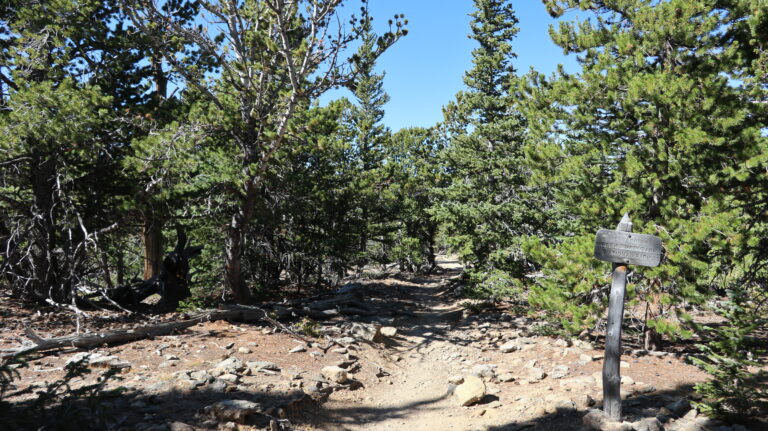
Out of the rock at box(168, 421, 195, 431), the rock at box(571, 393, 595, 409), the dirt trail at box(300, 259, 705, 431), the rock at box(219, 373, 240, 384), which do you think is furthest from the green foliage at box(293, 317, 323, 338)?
the rock at box(571, 393, 595, 409)

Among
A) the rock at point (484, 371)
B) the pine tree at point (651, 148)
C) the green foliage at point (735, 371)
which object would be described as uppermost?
the pine tree at point (651, 148)

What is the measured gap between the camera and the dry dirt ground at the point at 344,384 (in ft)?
17.4

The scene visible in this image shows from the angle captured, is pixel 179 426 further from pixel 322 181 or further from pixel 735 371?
pixel 322 181

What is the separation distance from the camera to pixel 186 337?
8.34 m

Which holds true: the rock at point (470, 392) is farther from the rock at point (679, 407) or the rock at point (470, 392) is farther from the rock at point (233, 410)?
the rock at point (233, 410)

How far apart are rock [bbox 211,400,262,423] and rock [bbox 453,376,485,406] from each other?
3285mm

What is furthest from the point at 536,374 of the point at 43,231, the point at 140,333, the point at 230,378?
the point at 43,231

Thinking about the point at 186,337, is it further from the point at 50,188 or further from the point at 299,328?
the point at 50,188

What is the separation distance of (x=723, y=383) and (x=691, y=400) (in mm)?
1191

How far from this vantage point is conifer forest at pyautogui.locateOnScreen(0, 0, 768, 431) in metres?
6.46

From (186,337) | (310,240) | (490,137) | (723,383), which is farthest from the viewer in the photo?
(490,137)

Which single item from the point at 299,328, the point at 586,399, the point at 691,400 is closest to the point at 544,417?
the point at 586,399

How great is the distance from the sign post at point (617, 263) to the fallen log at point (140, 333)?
611 centimetres

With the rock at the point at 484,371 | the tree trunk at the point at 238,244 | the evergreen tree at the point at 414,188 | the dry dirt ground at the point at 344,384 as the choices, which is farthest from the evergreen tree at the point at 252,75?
the evergreen tree at the point at 414,188
